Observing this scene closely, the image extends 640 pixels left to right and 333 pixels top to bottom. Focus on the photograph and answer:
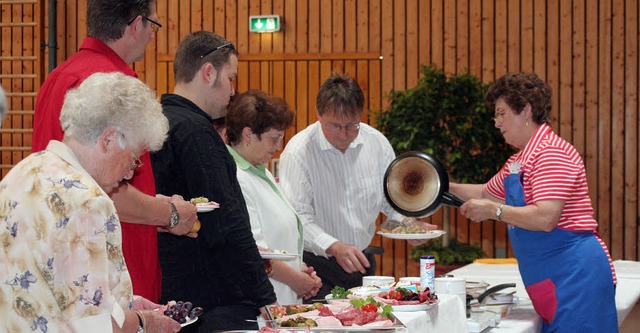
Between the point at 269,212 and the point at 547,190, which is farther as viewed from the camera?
the point at 547,190

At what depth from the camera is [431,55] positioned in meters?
9.08

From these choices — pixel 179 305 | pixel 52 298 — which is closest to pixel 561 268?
pixel 179 305

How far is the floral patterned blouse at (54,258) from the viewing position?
184 centimetres

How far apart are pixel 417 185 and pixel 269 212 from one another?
968 millimetres

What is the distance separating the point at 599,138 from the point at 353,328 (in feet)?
22.2

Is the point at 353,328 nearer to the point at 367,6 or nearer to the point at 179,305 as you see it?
the point at 179,305

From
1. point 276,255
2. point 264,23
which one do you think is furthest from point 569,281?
point 264,23

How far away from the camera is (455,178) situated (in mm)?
7660

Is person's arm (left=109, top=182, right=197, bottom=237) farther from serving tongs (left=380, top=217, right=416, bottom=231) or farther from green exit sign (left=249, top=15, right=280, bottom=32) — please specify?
green exit sign (left=249, top=15, right=280, bottom=32)

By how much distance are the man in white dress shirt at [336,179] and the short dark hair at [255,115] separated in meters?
0.88

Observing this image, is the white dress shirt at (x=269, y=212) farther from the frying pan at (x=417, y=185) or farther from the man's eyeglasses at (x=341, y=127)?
the man's eyeglasses at (x=341, y=127)

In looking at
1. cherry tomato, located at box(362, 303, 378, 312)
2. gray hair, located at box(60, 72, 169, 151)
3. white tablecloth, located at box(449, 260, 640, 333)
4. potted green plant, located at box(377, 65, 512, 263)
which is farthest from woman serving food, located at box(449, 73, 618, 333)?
potted green plant, located at box(377, 65, 512, 263)

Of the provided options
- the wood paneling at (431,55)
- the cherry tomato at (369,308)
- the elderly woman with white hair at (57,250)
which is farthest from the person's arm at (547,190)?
the wood paneling at (431,55)

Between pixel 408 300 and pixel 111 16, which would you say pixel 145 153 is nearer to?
pixel 111 16
